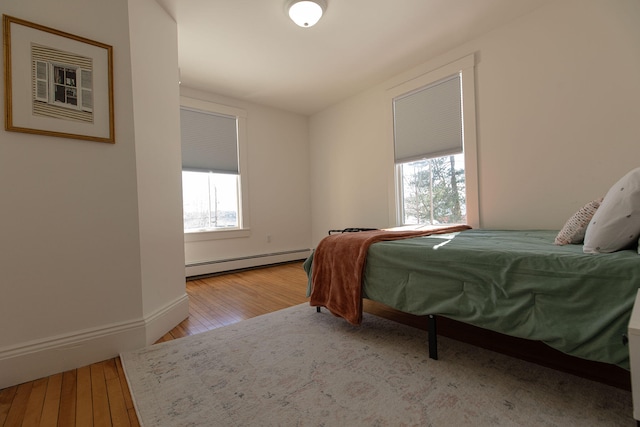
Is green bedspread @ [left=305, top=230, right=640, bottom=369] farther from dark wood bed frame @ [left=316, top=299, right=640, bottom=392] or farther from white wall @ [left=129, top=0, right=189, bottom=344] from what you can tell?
white wall @ [left=129, top=0, right=189, bottom=344]

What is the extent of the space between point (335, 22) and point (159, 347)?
117 inches

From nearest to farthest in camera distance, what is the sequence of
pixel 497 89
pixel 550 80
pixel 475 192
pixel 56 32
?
pixel 56 32 → pixel 550 80 → pixel 497 89 → pixel 475 192

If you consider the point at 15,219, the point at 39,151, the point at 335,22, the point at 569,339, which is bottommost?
the point at 569,339

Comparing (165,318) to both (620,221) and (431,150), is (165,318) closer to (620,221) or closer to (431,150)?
(620,221)

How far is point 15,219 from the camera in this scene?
1.54 metres

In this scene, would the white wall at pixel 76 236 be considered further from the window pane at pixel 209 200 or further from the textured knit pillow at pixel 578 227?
the textured knit pillow at pixel 578 227

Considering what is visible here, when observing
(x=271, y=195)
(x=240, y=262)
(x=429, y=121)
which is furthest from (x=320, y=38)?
(x=240, y=262)

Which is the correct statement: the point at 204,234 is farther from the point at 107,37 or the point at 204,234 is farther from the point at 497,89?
the point at 497,89

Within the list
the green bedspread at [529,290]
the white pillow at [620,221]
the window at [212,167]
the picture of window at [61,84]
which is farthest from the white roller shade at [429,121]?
the picture of window at [61,84]

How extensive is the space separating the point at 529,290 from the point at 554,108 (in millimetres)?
2034

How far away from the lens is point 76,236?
67.1 inches

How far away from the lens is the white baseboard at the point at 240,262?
3826 mm

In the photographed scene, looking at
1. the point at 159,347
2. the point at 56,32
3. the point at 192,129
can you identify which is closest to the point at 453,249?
the point at 159,347

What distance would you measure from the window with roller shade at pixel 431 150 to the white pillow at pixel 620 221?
6.17ft
